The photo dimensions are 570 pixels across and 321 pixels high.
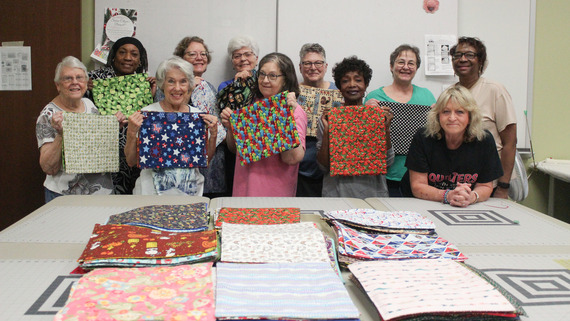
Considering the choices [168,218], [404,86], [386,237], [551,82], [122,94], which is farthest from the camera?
[551,82]

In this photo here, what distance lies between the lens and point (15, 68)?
376 cm

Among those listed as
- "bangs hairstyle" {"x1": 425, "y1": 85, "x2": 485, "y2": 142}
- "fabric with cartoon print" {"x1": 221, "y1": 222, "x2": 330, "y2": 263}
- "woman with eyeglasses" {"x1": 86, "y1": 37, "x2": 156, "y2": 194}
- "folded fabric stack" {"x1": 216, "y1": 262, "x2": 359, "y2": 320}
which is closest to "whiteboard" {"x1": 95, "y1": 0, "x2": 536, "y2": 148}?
"woman with eyeglasses" {"x1": 86, "y1": 37, "x2": 156, "y2": 194}

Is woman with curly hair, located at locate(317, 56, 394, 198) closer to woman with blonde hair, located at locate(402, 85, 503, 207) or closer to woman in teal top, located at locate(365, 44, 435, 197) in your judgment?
woman in teal top, located at locate(365, 44, 435, 197)

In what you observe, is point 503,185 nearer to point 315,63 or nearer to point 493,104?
point 493,104

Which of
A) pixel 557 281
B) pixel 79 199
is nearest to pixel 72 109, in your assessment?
pixel 79 199

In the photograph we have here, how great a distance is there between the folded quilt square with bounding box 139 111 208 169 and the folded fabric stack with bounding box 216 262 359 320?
4.62 feet

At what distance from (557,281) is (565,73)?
11.4ft

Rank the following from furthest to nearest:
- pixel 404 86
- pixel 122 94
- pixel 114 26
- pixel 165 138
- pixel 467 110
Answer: pixel 114 26 → pixel 404 86 → pixel 122 94 → pixel 165 138 → pixel 467 110

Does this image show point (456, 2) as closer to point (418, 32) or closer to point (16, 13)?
point (418, 32)

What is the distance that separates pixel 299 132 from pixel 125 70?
1.33 metres

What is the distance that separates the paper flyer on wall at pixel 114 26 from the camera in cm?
371

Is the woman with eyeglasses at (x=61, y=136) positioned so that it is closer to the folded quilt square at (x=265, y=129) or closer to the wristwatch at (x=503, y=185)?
the folded quilt square at (x=265, y=129)

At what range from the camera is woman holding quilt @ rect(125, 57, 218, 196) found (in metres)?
2.59

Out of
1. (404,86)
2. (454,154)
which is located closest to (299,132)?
(454,154)
